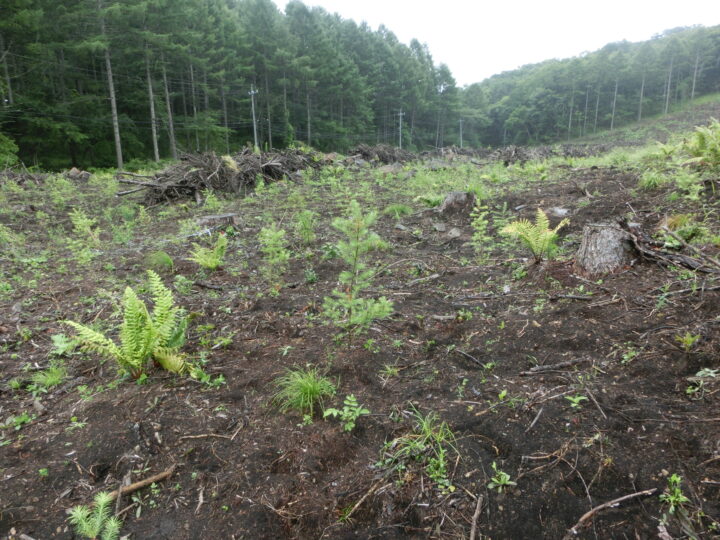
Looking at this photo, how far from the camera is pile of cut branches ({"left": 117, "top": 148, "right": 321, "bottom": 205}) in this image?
9.36 metres

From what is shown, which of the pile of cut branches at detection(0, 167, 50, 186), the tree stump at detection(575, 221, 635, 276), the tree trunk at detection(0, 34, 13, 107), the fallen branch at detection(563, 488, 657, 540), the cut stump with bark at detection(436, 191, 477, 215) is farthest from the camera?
the tree trunk at detection(0, 34, 13, 107)

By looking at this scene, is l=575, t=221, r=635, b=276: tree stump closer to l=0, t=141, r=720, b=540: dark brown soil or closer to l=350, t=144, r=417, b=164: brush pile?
l=0, t=141, r=720, b=540: dark brown soil

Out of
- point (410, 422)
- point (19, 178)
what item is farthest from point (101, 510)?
point (19, 178)

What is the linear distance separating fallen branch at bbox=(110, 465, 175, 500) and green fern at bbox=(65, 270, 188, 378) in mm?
871

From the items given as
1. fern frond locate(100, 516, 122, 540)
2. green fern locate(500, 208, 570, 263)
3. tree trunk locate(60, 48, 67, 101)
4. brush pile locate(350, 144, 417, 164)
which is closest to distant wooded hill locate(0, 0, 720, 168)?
tree trunk locate(60, 48, 67, 101)

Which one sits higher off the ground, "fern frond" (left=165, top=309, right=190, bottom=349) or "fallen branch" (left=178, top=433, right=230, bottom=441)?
"fern frond" (left=165, top=309, right=190, bottom=349)

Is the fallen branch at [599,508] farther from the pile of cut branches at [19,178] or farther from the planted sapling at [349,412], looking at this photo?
the pile of cut branches at [19,178]

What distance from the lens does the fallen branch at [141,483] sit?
183 cm

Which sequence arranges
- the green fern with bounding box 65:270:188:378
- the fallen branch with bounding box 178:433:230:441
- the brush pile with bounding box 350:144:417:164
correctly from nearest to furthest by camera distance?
the fallen branch with bounding box 178:433:230:441, the green fern with bounding box 65:270:188:378, the brush pile with bounding box 350:144:417:164

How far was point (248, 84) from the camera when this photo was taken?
113ft

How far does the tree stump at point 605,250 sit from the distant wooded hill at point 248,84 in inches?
597

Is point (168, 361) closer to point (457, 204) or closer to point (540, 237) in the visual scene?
point (540, 237)

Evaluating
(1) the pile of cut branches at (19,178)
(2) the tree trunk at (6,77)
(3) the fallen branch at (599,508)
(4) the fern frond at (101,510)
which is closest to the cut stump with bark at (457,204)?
(3) the fallen branch at (599,508)

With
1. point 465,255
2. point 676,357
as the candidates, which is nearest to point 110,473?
point 676,357
